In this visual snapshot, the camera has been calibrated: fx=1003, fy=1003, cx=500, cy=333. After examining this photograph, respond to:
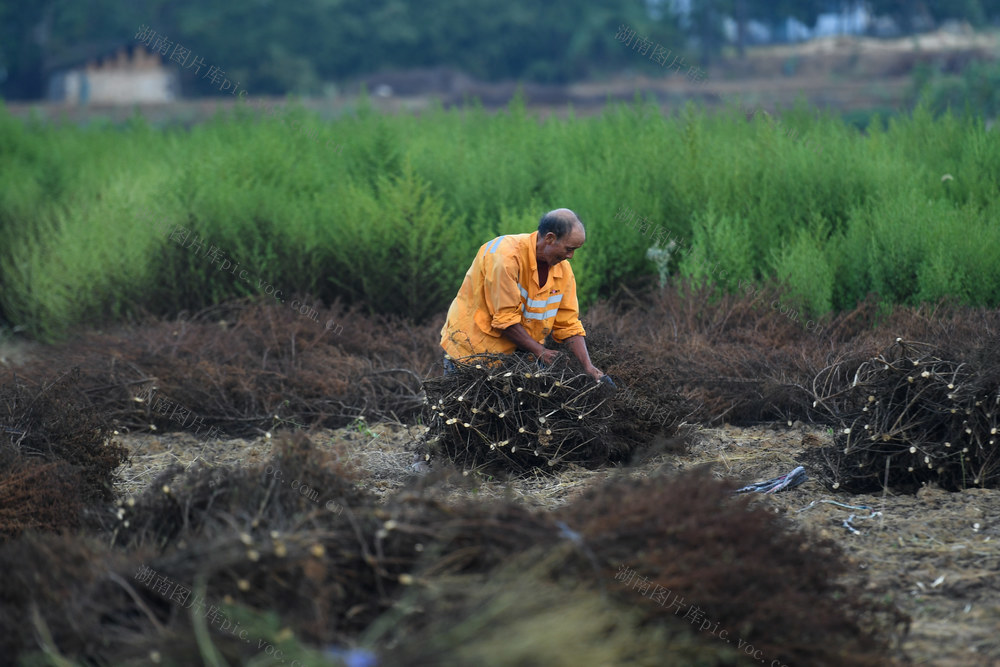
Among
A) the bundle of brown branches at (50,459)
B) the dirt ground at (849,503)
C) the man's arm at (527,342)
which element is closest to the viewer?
the dirt ground at (849,503)

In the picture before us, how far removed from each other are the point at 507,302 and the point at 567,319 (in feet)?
1.73

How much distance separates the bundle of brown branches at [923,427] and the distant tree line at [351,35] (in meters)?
33.8

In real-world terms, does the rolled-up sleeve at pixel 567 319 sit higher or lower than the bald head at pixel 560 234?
lower

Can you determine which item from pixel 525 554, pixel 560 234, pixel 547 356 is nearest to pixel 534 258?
pixel 560 234

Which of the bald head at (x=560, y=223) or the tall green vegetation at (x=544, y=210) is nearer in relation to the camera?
the bald head at (x=560, y=223)

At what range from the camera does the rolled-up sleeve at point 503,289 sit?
5.25 m

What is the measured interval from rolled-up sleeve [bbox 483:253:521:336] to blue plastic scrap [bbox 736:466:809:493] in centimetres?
148

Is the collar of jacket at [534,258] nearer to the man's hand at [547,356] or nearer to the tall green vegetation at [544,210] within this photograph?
the man's hand at [547,356]

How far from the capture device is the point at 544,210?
10180 millimetres

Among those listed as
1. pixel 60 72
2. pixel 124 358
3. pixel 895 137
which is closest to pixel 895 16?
pixel 60 72

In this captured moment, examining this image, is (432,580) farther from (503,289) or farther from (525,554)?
(503,289)

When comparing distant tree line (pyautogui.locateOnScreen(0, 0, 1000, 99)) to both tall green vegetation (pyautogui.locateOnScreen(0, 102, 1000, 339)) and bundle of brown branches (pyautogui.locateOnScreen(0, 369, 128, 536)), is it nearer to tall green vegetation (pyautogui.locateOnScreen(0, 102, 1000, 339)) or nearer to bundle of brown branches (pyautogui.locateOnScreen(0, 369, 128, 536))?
tall green vegetation (pyautogui.locateOnScreen(0, 102, 1000, 339))

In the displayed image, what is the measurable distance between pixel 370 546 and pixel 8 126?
49.4 feet

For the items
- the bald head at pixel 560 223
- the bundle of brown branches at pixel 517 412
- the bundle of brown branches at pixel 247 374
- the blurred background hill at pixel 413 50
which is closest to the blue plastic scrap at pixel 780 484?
the bundle of brown branches at pixel 517 412
